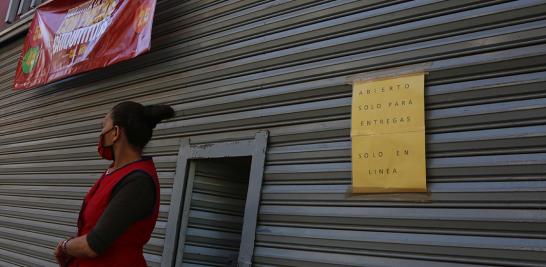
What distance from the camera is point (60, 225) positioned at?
514 centimetres

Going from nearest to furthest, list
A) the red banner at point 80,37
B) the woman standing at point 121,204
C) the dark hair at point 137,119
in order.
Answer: the woman standing at point 121,204 → the dark hair at point 137,119 → the red banner at point 80,37

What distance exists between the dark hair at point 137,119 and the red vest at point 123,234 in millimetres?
161

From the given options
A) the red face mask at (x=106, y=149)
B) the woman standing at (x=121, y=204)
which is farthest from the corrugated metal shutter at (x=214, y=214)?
the woman standing at (x=121, y=204)

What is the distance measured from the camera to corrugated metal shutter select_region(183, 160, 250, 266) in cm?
389

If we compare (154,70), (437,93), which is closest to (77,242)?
(437,93)

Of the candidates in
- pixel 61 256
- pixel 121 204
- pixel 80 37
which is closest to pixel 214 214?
pixel 61 256

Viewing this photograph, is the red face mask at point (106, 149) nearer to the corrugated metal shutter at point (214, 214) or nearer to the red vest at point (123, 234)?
the red vest at point (123, 234)

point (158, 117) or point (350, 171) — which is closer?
point (158, 117)

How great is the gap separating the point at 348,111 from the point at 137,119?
4.13 ft

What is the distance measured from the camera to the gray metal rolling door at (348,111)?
94.7 inches

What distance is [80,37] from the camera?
5.52 m

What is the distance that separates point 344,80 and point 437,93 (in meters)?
0.63

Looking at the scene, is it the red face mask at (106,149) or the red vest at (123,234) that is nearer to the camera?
the red vest at (123,234)

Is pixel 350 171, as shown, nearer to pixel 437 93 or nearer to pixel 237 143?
pixel 437 93
